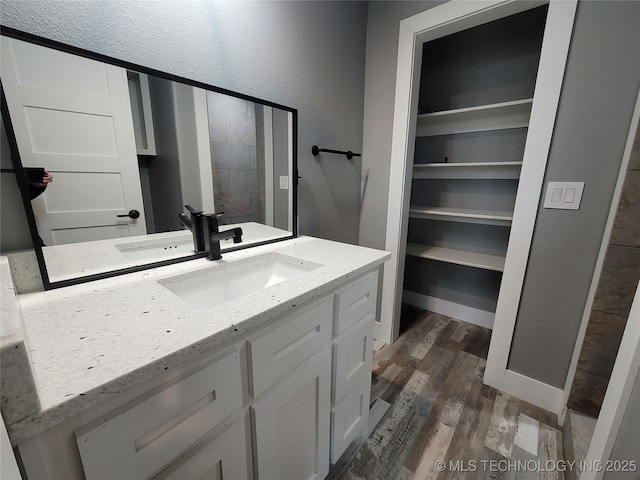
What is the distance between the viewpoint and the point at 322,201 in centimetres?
163

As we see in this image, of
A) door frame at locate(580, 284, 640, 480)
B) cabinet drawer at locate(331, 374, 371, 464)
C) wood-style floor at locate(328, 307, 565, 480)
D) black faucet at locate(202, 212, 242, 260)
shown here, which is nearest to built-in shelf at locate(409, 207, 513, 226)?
wood-style floor at locate(328, 307, 565, 480)

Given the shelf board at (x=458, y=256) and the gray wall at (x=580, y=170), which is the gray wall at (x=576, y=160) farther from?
the shelf board at (x=458, y=256)

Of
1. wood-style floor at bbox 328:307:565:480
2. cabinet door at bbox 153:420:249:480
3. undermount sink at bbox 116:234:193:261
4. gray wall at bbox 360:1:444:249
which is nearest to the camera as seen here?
cabinet door at bbox 153:420:249:480

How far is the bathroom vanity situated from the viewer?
0.40 m

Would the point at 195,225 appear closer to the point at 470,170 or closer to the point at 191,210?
the point at 191,210

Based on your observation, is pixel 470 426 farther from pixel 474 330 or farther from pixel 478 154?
pixel 478 154

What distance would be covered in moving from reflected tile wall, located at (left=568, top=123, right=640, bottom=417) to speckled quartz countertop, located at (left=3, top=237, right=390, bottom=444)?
45.0 inches

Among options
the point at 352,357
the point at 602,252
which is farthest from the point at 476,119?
the point at 352,357

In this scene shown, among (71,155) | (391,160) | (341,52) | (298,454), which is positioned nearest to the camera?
(71,155)

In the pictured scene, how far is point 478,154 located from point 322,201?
1.33 meters

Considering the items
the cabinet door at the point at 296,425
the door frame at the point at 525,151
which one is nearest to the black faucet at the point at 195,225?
the cabinet door at the point at 296,425

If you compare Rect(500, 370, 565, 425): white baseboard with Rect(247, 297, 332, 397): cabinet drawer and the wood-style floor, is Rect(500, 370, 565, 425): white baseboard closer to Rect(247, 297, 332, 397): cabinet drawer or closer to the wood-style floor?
the wood-style floor

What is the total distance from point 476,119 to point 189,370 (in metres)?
2.26

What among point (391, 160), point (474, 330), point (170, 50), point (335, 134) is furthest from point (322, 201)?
point (474, 330)
